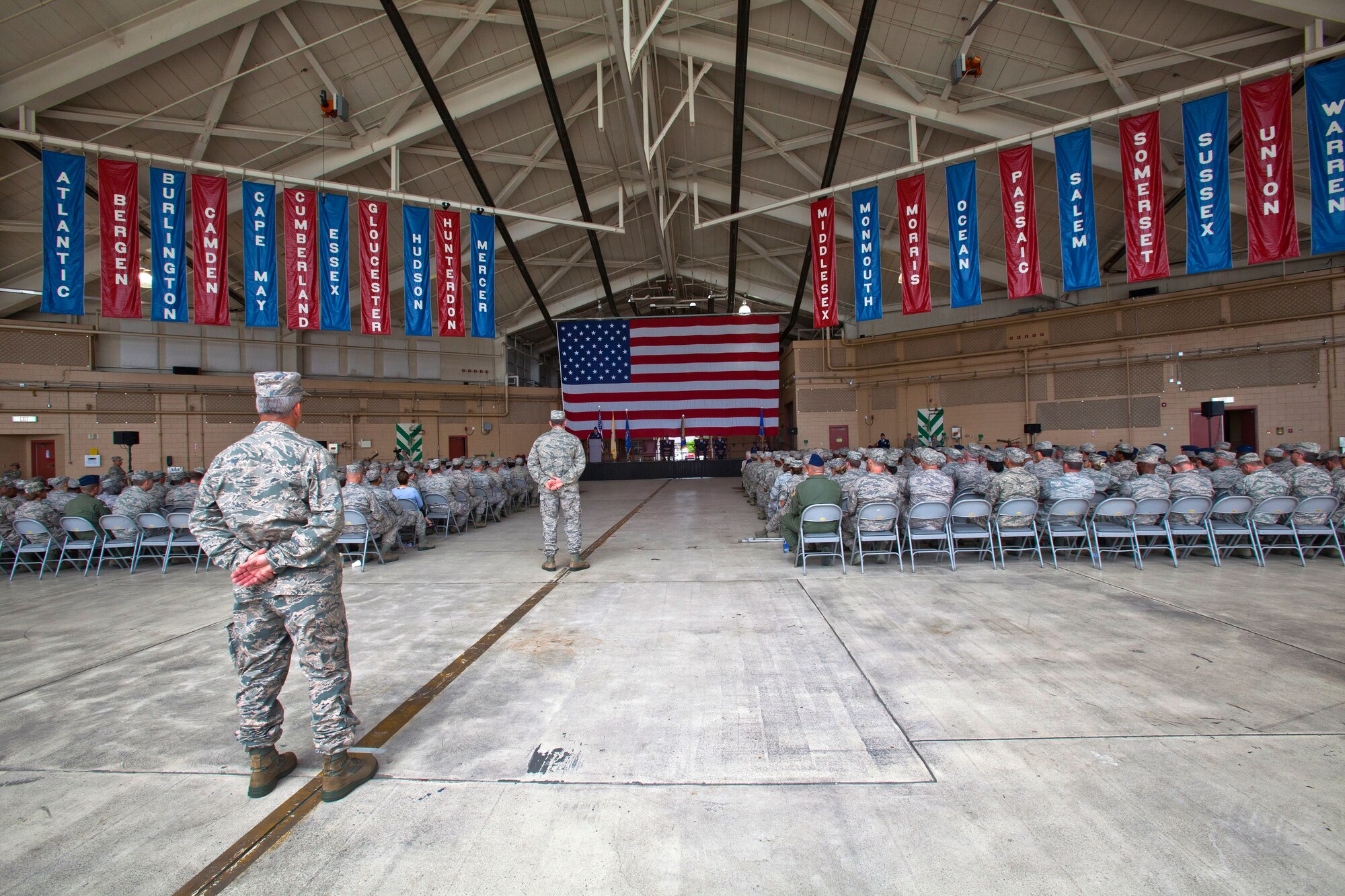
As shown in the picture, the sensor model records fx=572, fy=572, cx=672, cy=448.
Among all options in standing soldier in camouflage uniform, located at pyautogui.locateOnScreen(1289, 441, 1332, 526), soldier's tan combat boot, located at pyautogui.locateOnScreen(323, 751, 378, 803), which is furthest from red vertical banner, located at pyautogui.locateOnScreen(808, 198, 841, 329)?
soldier's tan combat boot, located at pyautogui.locateOnScreen(323, 751, 378, 803)

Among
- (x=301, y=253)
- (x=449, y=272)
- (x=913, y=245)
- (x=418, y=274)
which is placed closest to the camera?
(x=301, y=253)

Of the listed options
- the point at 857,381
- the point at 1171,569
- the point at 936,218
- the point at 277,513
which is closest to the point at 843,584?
the point at 1171,569

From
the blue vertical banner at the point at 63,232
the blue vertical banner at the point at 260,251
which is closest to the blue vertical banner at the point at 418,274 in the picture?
the blue vertical banner at the point at 260,251

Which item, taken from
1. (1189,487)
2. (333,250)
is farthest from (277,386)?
(333,250)

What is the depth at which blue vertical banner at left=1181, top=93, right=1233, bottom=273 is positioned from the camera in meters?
9.10

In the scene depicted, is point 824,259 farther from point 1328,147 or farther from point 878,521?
point 878,521

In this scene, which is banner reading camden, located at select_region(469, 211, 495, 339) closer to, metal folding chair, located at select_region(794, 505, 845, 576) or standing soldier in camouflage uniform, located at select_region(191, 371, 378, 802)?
metal folding chair, located at select_region(794, 505, 845, 576)

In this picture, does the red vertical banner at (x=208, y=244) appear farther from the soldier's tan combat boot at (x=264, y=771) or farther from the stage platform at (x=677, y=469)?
the stage platform at (x=677, y=469)

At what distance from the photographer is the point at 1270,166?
8852 mm

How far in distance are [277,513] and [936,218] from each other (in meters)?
18.7

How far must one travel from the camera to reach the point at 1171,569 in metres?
5.59

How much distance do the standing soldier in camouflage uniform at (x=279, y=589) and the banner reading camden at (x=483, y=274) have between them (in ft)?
41.4

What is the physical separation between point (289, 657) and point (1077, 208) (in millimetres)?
12905

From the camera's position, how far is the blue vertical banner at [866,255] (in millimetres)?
12516
